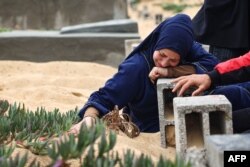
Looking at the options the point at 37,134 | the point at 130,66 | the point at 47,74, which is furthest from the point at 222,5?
the point at 47,74

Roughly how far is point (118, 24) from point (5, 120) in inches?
206

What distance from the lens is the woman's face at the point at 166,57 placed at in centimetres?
326

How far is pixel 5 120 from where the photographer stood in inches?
108

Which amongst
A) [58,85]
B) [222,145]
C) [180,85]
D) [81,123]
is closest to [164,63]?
[180,85]

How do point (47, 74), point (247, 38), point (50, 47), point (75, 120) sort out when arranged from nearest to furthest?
point (75, 120), point (247, 38), point (47, 74), point (50, 47)

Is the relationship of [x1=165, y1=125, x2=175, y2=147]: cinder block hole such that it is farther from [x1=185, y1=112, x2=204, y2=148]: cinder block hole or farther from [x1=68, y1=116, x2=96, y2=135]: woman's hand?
[x1=68, y1=116, x2=96, y2=135]: woman's hand

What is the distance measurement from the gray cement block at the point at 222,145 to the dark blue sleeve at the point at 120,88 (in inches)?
32.9

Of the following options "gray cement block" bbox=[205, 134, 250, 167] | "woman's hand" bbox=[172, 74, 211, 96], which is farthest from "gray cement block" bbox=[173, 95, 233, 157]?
"gray cement block" bbox=[205, 134, 250, 167]

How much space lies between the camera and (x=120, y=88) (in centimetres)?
333

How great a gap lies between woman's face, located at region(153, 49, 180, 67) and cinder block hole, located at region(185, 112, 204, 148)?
0.39 metres

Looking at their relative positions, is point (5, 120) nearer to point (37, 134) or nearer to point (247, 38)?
point (37, 134)

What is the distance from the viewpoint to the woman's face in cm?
326

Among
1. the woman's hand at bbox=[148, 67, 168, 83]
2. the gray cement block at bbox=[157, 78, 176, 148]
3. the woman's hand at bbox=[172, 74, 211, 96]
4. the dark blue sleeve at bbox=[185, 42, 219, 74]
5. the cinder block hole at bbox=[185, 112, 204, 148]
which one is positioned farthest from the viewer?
the dark blue sleeve at bbox=[185, 42, 219, 74]

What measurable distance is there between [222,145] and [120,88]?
107 cm
